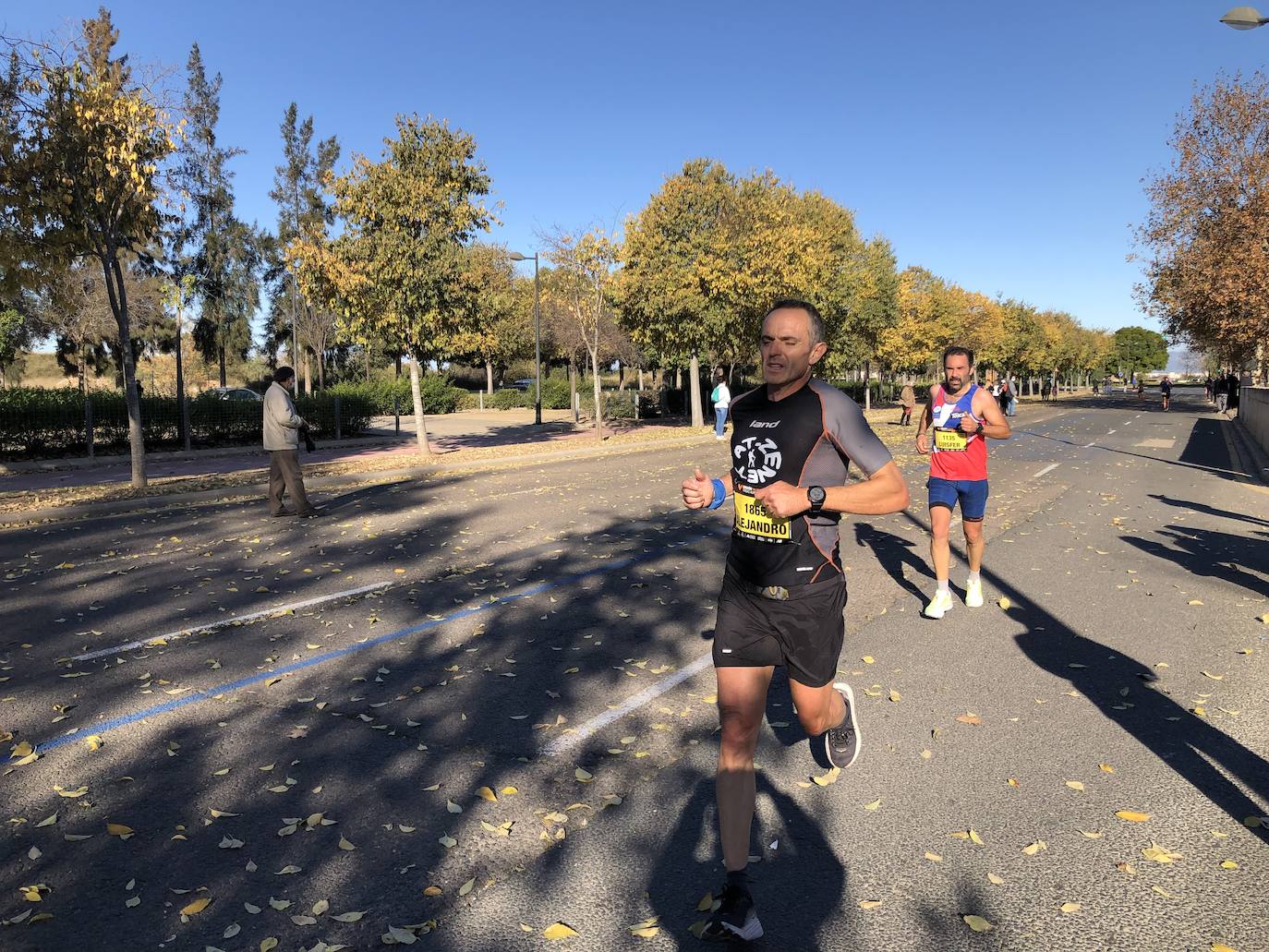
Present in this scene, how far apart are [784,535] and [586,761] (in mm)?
1673

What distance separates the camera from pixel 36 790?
11.3 ft

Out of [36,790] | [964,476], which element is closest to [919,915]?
[36,790]

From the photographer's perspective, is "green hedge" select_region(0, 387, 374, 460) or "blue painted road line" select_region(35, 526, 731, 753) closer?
"blue painted road line" select_region(35, 526, 731, 753)

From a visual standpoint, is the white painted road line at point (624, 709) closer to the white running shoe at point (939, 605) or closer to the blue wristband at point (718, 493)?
the blue wristband at point (718, 493)

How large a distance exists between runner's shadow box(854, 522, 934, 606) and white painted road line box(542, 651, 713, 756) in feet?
8.04

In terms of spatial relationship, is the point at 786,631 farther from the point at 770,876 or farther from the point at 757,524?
the point at 770,876

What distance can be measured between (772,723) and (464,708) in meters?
1.64

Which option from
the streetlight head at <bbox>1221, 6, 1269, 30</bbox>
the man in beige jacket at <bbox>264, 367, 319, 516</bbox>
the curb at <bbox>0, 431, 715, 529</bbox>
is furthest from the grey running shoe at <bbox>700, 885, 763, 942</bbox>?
the streetlight head at <bbox>1221, 6, 1269, 30</bbox>

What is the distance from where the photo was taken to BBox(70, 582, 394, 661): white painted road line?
5.24 metres

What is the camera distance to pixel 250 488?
14.0 meters

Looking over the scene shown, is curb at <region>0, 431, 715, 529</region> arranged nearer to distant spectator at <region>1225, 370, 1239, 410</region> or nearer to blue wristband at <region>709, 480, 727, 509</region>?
blue wristband at <region>709, 480, 727, 509</region>

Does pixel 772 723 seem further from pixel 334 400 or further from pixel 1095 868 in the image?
pixel 334 400

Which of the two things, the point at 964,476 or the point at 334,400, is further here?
the point at 334,400

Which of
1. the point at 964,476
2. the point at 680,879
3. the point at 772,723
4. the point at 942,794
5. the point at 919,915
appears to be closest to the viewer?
the point at 919,915
